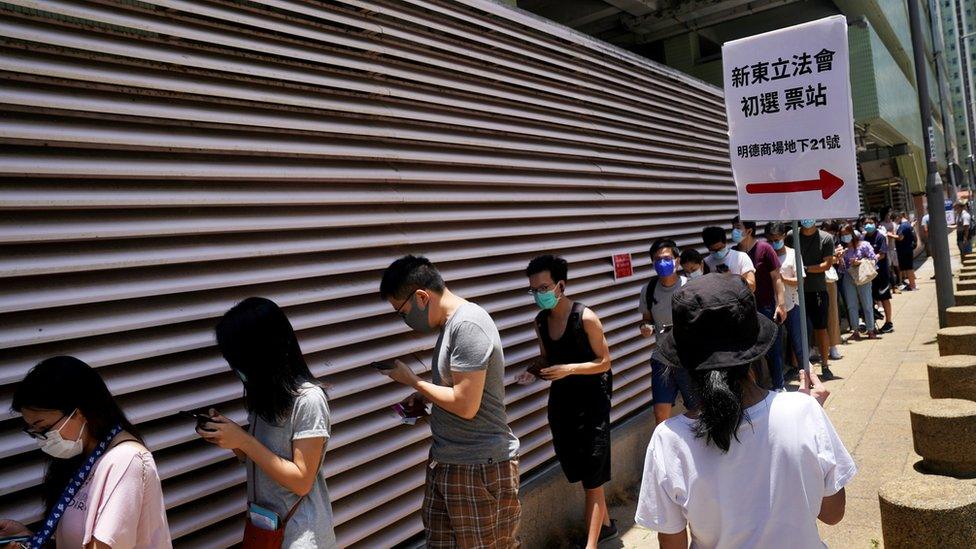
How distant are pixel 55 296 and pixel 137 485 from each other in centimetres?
84

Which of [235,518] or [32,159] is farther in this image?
[235,518]

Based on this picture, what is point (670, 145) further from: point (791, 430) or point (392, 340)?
point (791, 430)

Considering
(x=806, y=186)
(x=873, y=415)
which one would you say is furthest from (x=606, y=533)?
(x=873, y=415)

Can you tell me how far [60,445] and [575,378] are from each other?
295cm

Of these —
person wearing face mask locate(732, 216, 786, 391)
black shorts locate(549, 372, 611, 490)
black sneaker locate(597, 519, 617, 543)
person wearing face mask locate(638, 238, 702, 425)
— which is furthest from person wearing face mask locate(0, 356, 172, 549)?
person wearing face mask locate(732, 216, 786, 391)

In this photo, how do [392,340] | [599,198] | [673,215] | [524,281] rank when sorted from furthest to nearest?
[673,215] < [599,198] < [524,281] < [392,340]

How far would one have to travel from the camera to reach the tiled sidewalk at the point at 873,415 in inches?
189

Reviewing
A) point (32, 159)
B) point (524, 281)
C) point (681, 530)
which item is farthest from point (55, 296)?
point (524, 281)

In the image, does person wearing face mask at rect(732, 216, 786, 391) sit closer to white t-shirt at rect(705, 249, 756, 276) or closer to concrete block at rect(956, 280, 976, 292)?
white t-shirt at rect(705, 249, 756, 276)

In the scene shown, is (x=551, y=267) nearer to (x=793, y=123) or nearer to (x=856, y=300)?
(x=793, y=123)

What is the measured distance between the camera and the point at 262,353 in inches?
95.1

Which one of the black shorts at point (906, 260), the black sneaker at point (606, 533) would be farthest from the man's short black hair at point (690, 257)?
the black shorts at point (906, 260)

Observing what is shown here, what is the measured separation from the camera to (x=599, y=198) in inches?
244

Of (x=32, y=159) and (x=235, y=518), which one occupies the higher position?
(x=32, y=159)
